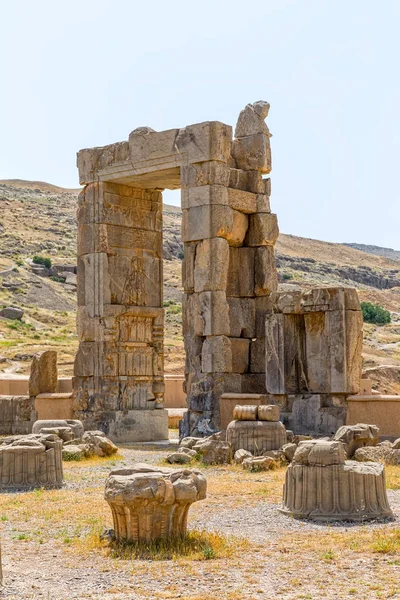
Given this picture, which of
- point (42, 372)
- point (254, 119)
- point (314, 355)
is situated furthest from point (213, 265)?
point (42, 372)

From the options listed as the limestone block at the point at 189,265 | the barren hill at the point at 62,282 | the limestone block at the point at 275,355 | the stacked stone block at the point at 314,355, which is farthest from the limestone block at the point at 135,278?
the barren hill at the point at 62,282

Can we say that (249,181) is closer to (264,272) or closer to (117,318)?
(264,272)

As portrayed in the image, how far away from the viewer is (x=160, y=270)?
22.7m

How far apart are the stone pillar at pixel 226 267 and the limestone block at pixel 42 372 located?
3799 millimetres

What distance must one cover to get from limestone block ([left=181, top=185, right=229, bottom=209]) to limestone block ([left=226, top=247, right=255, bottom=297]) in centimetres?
137

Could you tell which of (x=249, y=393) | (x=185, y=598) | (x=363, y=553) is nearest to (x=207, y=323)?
(x=249, y=393)

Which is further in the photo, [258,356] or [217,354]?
[258,356]

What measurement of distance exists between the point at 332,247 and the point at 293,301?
77.6 meters

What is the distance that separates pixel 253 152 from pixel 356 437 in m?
7.61

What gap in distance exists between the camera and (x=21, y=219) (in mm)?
72312

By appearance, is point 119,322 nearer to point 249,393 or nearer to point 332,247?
point 249,393

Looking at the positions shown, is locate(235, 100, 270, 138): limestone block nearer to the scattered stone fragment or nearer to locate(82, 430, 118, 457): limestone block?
locate(82, 430, 118, 457): limestone block

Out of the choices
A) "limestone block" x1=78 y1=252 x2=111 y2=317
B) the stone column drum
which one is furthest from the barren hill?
the stone column drum

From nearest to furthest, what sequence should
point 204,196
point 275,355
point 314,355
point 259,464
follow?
point 259,464 < point 314,355 < point 275,355 < point 204,196
